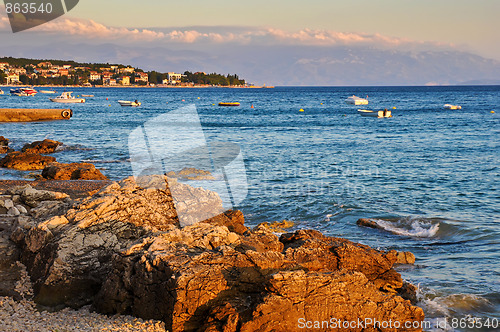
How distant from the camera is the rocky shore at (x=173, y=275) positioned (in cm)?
797

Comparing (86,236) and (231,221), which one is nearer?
(86,236)

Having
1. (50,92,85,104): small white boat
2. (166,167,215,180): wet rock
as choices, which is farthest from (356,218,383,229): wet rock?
(50,92,85,104): small white boat

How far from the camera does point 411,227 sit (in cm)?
1605

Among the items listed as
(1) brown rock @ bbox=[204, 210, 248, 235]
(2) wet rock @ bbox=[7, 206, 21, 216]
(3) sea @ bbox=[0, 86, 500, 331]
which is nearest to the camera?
(3) sea @ bbox=[0, 86, 500, 331]

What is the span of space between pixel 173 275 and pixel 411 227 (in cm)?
1010

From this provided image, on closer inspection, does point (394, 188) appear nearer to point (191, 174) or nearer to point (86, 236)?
point (191, 174)

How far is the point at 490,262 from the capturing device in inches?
509

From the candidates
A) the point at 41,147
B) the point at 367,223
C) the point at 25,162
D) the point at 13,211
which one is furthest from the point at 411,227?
the point at 41,147

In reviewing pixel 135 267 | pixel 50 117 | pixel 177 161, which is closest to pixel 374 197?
pixel 177 161

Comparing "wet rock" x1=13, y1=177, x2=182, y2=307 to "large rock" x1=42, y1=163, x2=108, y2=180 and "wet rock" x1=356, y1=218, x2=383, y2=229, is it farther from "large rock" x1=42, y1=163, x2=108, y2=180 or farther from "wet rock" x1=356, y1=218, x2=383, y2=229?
"large rock" x1=42, y1=163, x2=108, y2=180

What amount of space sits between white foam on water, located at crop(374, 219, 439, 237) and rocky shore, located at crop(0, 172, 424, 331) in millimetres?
4568

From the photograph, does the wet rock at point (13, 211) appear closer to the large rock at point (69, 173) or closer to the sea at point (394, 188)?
the sea at point (394, 188)

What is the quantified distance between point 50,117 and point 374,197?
45.7m

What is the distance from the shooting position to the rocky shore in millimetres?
7973
